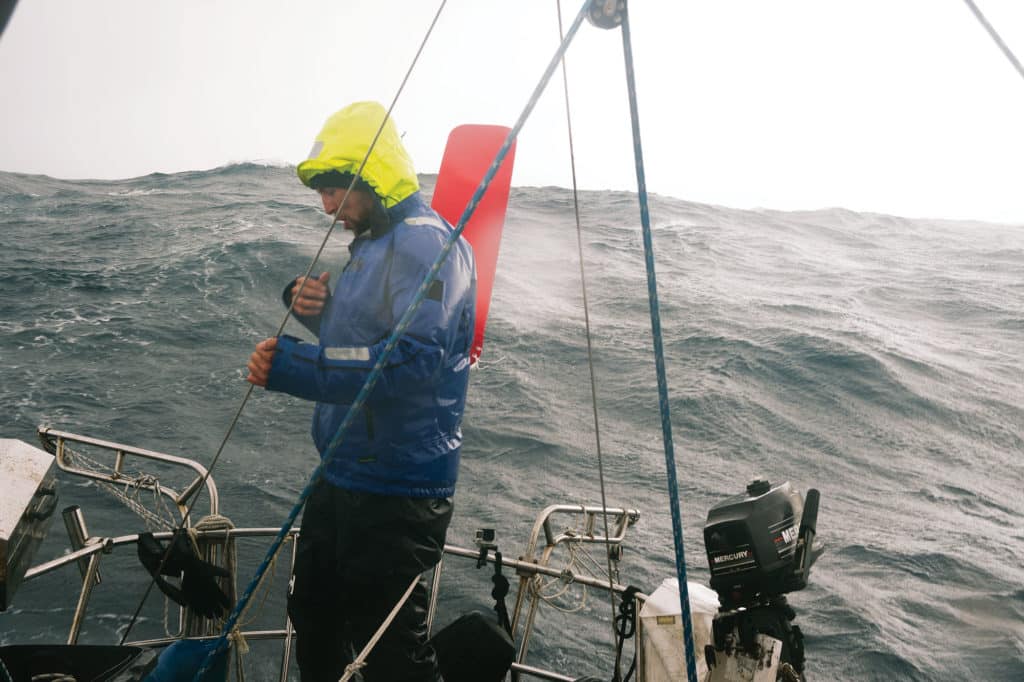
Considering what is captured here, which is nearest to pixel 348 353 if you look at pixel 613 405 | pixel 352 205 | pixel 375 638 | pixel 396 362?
pixel 396 362

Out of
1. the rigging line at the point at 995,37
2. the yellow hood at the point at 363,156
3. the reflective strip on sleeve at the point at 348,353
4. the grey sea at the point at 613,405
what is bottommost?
the grey sea at the point at 613,405

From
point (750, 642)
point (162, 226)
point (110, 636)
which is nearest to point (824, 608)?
point (750, 642)

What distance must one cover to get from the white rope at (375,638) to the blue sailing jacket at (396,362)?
10.4 inches

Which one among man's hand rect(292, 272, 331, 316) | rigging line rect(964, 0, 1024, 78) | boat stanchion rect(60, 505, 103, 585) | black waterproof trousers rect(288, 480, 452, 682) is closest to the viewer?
rigging line rect(964, 0, 1024, 78)

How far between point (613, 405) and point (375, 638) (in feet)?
29.1

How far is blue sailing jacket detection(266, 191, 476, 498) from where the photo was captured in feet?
6.06

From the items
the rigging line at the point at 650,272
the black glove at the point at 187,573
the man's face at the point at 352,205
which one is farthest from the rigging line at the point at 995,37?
the black glove at the point at 187,573

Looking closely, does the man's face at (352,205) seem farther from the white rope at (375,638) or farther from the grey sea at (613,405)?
the grey sea at (613,405)

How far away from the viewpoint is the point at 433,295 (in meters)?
1.87

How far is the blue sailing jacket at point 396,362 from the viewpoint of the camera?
1.85m

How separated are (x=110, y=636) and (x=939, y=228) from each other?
37219 mm

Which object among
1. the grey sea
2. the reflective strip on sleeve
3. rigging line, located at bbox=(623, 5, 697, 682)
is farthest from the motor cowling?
the grey sea

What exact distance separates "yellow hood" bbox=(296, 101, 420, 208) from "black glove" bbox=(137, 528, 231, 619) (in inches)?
52.3

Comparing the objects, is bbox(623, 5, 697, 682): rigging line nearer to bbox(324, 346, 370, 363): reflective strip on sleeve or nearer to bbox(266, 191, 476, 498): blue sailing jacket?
bbox(266, 191, 476, 498): blue sailing jacket
